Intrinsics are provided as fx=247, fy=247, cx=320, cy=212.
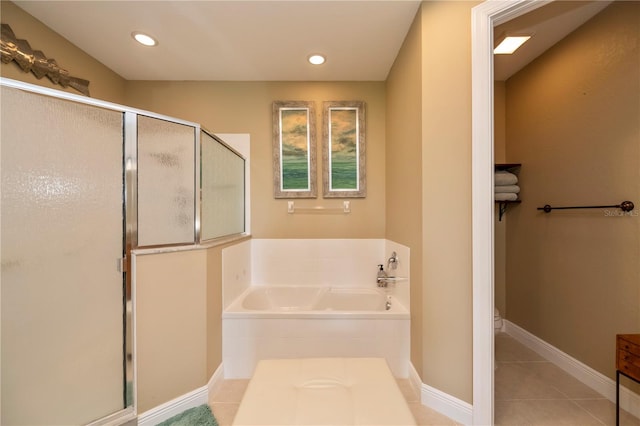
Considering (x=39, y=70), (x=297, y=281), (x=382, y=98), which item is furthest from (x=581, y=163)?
(x=39, y=70)

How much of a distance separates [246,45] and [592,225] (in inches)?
115

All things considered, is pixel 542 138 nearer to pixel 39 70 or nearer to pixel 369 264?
pixel 369 264

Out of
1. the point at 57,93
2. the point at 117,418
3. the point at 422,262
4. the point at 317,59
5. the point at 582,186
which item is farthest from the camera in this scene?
the point at 317,59

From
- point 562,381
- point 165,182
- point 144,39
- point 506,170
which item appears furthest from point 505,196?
point 144,39

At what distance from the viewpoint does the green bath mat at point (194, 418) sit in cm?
144

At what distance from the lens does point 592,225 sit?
1.75 m

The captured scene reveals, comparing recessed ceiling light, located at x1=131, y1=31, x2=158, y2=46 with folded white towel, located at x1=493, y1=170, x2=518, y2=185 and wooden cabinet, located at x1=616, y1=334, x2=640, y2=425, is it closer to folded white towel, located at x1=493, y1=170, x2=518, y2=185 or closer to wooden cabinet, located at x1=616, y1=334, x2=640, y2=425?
folded white towel, located at x1=493, y1=170, x2=518, y2=185

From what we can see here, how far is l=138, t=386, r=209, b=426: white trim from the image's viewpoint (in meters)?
1.42

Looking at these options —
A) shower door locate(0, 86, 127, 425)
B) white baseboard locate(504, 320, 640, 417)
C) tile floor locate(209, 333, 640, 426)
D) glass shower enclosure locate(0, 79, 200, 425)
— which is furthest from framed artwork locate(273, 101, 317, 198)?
white baseboard locate(504, 320, 640, 417)

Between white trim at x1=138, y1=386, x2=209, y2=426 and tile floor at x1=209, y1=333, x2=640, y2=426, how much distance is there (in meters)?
0.09

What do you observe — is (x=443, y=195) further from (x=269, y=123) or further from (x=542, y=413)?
(x=269, y=123)

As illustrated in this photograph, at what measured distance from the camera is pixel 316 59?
7.18ft

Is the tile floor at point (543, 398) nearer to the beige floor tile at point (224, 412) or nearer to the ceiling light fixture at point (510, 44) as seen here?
the beige floor tile at point (224, 412)

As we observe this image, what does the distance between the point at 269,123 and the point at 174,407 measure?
241cm
